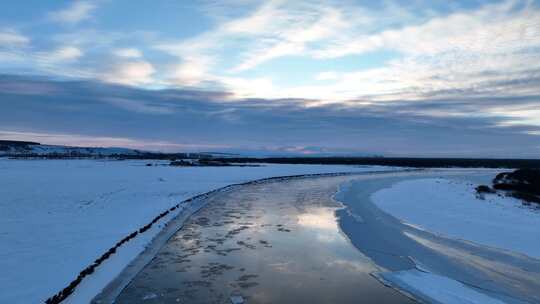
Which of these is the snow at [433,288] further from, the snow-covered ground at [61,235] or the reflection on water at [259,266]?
the snow-covered ground at [61,235]

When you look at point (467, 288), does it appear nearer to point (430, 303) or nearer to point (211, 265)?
point (430, 303)

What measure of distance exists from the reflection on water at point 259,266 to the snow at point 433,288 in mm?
404

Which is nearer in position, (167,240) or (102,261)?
(102,261)

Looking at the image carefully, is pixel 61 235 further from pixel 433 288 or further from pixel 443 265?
pixel 443 265

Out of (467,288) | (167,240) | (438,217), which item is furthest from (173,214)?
(467,288)

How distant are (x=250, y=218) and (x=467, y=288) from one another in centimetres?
927

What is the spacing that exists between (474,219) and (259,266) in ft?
31.6

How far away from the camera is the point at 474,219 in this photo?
1520 cm

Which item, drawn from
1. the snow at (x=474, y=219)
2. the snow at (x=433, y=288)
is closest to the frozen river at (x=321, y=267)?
the snow at (x=433, y=288)

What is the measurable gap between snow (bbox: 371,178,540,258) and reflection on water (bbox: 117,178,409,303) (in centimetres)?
370

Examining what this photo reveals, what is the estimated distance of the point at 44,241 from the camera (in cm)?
1027

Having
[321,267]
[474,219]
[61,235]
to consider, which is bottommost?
[321,267]

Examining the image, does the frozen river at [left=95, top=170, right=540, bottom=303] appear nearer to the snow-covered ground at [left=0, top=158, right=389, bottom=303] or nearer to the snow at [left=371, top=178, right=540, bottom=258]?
the snow at [left=371, top=178, right=540, bottom=258]

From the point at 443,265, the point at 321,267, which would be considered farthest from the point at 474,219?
the point at 321,267
